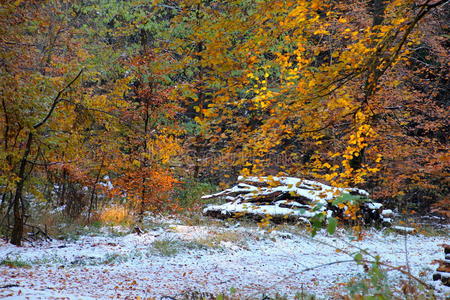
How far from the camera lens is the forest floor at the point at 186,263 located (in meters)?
5.04

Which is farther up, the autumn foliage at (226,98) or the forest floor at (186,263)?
the autumn foliage at (226,98)

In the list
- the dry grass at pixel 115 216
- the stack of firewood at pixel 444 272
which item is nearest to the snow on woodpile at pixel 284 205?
the dry grass at pixel 115 216

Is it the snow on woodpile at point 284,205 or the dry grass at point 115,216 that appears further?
the snow on woodpile at point 284,205

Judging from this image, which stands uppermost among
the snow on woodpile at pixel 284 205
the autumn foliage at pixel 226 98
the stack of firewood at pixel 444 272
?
the autumn foliage at pixel 226 98

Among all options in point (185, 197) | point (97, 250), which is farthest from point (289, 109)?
point (185, 197)

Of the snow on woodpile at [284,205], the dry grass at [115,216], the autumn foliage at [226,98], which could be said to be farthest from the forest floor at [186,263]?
the autumn foliage at [226,98]

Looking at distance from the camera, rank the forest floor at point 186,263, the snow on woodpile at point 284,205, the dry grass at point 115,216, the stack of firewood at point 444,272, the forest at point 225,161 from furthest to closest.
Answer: the snow on woodpile at point 284,205, the dry grass at point 115,216, the stack of firewood at point 444,272, the forest floor at point 186,263, the forest at point 225,161

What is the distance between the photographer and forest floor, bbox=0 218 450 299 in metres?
5.04

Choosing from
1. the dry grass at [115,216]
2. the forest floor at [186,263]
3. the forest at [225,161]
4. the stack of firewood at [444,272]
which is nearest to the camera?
the forest at [225,161]

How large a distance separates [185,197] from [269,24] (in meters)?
11.4

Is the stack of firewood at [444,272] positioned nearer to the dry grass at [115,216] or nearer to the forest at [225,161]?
the forest at [225,161]

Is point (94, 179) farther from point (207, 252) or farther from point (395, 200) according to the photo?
point (395, 200)

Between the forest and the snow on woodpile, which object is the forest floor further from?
the snow on woodpile

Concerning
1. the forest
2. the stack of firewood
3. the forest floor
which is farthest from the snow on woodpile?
the stack of firewood
